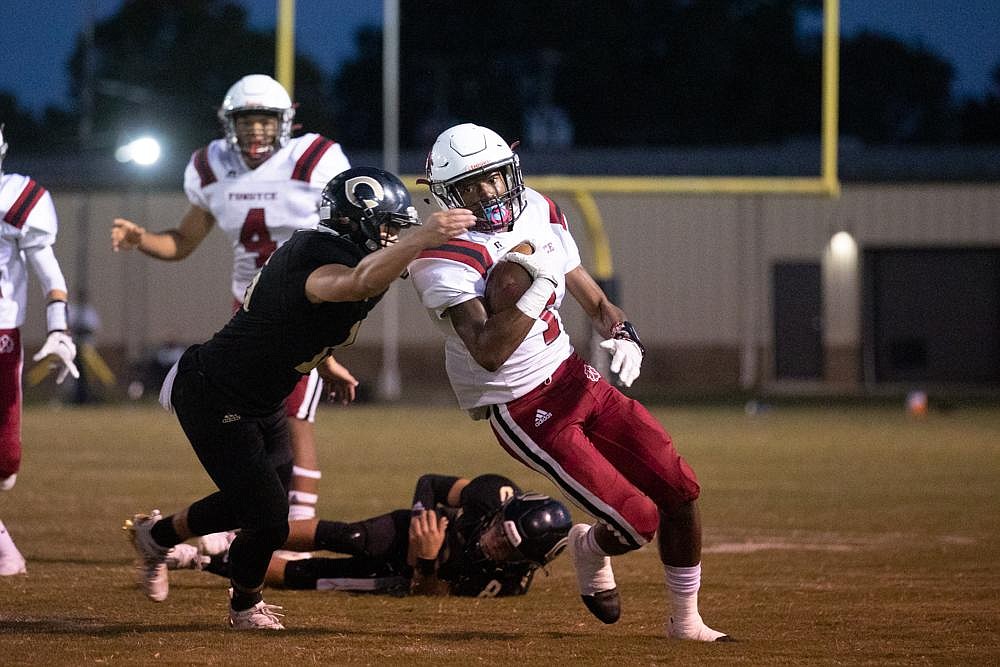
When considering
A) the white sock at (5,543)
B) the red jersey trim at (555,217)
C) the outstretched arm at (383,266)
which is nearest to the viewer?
the outstretched arm at (383,266)

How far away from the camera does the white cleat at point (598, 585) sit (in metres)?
4.96

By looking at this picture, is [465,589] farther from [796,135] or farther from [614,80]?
[796,135]

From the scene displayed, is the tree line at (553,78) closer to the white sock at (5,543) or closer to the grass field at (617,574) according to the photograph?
the grass field at (617,574)

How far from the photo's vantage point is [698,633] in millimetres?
4863

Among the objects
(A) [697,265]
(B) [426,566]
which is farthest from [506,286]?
(A) [697,265]

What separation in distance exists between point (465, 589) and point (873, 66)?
42748mm

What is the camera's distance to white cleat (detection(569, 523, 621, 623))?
4965 millimetres

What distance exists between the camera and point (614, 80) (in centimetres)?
3597

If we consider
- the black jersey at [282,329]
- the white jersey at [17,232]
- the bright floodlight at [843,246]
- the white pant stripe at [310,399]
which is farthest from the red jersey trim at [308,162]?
the bright floodlight at [843,246]

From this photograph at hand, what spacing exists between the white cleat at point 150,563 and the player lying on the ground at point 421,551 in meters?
0.33

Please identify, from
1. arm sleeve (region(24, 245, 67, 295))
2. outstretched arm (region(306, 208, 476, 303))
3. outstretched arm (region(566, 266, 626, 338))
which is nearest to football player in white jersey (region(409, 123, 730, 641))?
outstretched arm (region(566, 266, 626, 338))

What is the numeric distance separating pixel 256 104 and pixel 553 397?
244 centimetres

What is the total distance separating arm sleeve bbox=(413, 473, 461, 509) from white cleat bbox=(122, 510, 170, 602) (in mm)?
971

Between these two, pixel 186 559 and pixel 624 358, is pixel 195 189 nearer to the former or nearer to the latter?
pixel 186 559
